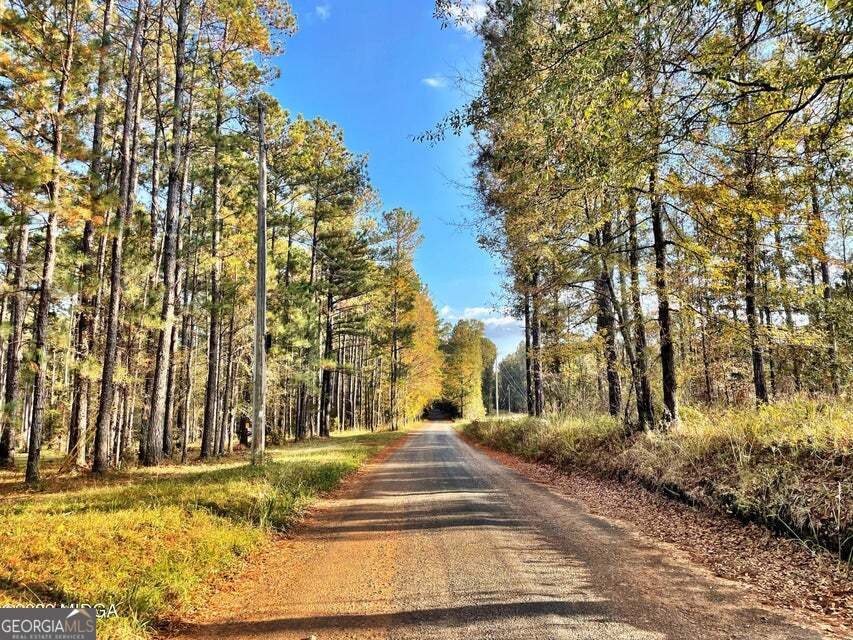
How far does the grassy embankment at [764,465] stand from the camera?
4965mm

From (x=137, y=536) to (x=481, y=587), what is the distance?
12.7 ft

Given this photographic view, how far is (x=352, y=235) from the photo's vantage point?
996 inches

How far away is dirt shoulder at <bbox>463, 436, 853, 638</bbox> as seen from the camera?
12.5 feet

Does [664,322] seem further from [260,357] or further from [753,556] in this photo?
→ [260,357]

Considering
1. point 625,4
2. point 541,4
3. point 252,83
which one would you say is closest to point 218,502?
point 625,4

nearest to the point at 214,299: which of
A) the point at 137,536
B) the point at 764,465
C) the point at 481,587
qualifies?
the point at 137,536

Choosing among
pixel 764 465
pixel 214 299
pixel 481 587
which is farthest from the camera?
pixel 214 299

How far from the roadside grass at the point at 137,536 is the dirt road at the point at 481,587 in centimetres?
44

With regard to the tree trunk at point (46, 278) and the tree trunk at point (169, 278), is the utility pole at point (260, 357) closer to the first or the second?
the tree trunk at point (169, 278)

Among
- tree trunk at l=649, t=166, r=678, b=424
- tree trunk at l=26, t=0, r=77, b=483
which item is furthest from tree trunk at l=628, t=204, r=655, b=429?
tree trunk at l=26, t=0, r=77, b=483

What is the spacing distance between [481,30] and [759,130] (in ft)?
23.1

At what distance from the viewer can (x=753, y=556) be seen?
4.87m

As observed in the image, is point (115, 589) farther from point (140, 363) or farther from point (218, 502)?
point (140, 363)

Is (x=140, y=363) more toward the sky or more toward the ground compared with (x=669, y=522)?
more toward the sky
